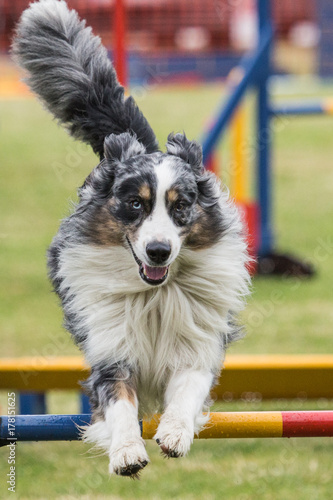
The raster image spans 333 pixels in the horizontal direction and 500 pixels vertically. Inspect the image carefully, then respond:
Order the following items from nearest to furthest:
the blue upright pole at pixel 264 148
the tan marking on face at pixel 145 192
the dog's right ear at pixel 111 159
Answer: the tan marking on face at pixel 145 192 < the dog's right ear at pixel 111 159 < the blue upright pole at pixel 264 148

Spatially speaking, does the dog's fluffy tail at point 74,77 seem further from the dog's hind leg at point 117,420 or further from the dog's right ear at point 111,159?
the dog's hind leg at point 117,420

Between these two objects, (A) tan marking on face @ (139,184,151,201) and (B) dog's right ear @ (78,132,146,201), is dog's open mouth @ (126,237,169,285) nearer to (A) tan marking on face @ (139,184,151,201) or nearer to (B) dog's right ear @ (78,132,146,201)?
(A) tan marking on face @ (139,184,151,201)

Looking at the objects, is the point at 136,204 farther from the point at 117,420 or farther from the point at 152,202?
the point at 117,420

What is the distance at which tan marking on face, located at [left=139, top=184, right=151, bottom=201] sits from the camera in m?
3.22

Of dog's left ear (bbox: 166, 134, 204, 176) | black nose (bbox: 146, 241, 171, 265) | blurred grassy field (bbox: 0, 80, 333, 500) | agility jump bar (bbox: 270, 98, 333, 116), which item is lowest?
blurred grassy field (bbox: 0, 80, 333, 500)

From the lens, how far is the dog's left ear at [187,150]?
11.5 feet

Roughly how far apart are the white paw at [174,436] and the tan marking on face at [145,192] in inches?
31.8

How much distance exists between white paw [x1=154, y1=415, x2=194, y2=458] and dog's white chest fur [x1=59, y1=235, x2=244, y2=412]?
41cm

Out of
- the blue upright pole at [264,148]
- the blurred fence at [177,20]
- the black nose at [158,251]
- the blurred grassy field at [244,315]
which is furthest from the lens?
the blurred fence at [177,20]

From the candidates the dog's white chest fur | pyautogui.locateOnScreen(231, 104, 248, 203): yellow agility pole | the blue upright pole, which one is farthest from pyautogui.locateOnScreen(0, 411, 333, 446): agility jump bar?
the blue upright pole

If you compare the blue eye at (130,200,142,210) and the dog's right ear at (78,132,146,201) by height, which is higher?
the dog's right ear at (78,132,146,201)

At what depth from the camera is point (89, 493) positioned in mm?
4609

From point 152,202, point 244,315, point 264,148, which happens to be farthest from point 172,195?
point 264,148

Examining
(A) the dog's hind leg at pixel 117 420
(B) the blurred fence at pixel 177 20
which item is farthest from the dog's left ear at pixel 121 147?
(B) the blurred fence at pixel 177 20
